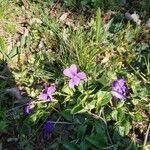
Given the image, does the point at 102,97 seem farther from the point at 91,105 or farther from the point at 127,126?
the point at 127,126

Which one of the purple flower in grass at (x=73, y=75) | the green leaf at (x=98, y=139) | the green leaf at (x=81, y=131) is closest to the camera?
the green leaf at (x=98, y=139)

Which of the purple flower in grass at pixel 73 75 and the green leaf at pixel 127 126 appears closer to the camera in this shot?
the green leaf at pixel 127 126

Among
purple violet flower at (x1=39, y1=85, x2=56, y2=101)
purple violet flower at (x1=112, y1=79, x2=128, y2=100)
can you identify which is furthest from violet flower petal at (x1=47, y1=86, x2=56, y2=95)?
purple violet flower at (x1=112, y1=79, x2=128, y2=100)

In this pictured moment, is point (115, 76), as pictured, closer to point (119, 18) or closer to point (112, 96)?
point (112, 96)

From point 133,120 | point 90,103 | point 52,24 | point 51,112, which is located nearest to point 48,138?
point 51,112

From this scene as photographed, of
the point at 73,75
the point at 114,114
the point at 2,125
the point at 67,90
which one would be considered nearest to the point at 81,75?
the point at 73,75

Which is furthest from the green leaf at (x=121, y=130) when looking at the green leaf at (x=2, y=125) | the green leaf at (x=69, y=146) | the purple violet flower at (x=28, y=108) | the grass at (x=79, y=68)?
the green leaf at (x=2, y=125)

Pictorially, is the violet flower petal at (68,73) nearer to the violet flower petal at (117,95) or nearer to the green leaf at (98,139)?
the violet flower petal at (117,95)
